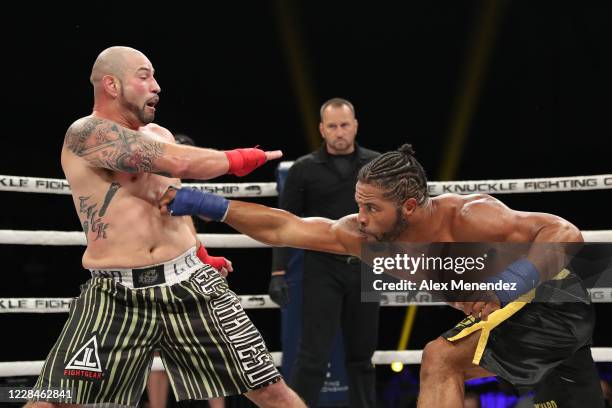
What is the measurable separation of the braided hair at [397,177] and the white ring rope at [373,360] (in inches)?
42.2

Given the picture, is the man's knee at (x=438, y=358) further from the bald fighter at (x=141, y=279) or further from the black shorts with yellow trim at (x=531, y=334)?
the bald fighter at (x=141, y=279)

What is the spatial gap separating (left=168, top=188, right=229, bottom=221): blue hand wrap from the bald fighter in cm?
12

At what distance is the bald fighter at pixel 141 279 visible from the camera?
2.15 m

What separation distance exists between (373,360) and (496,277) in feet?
3.74

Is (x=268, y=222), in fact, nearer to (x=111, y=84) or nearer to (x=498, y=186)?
(x=111, y=84)

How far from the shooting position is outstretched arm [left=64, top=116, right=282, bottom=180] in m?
2.15

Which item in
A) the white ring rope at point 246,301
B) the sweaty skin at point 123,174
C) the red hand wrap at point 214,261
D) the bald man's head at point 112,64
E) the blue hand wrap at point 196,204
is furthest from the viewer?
A: the white ring rope at point 246,301

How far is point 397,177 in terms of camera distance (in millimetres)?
2316

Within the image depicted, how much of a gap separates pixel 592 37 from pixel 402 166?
4.42m

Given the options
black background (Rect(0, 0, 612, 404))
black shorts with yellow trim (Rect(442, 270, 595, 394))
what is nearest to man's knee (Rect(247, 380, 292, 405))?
black shorts with yellow trim (Rect(442, 270, 595, 394))

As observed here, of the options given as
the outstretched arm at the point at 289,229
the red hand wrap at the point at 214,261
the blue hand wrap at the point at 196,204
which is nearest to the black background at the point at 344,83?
the red hand wrap at the point at 214,261

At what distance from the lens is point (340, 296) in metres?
3.23

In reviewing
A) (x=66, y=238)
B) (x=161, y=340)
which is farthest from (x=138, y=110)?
(x=66, y=238)

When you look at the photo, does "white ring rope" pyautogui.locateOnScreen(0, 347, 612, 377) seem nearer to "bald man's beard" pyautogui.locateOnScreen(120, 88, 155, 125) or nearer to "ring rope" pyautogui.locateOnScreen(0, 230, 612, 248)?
"ring rope" pyautogui.locateOnScreen(0, 230, 612, 248)
